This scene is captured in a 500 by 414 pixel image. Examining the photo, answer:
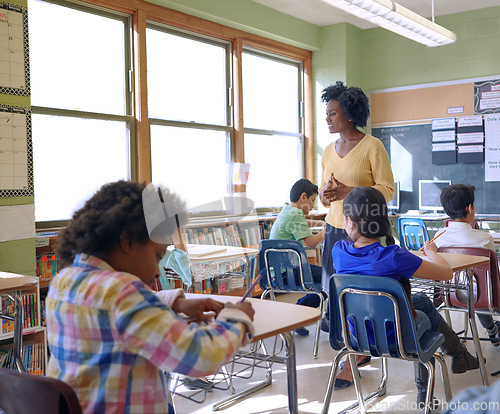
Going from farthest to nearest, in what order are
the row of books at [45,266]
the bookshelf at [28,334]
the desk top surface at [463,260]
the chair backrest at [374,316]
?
the row of books at [45,266] → the bookshelf at [28,334] → the desk top surface at [463,260] → the chair backrest at [374,316]

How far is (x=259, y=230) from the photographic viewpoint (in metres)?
5.58

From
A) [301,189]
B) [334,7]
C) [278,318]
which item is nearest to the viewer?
[278,318]

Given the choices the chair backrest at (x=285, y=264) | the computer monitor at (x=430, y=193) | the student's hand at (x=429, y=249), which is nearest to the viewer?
the student's hand at (x=429, y=249)

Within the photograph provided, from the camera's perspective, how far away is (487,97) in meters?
6.00

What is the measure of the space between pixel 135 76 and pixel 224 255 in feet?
6.80

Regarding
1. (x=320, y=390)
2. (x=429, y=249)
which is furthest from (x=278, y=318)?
(x=320, y=390)

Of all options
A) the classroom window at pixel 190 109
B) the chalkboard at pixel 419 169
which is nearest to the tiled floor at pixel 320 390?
the classroom window at pixel 190 109

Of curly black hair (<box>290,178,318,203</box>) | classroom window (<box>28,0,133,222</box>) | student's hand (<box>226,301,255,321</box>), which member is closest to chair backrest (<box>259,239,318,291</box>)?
curly black hair (<box>290,178,318,203</box>)

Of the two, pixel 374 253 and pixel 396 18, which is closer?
pixel 374 253

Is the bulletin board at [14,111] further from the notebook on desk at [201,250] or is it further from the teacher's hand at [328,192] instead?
the teacher's hand at [328,192]

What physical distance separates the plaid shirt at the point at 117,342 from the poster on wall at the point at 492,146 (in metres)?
5.64

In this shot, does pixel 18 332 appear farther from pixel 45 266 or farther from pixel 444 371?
pixel 444 371

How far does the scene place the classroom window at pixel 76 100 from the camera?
404 centimetres

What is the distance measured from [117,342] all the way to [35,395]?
0.19m
